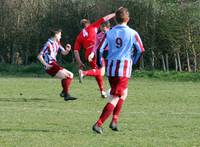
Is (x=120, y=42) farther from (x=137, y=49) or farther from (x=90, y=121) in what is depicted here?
(x=90, y=121)

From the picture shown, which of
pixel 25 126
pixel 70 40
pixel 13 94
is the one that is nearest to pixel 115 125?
pixel 25 126

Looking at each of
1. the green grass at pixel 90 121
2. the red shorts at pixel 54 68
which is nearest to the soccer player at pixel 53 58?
the red shorts at pixel 54 68

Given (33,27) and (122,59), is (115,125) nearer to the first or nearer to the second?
(122,59)

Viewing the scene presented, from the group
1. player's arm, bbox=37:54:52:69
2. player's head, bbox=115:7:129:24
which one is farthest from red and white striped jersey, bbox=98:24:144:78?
player's arm, bbox=37:54:52:69

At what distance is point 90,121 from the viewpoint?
38.9 ft

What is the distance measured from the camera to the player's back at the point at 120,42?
10.6 meters

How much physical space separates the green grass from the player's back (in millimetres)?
1221

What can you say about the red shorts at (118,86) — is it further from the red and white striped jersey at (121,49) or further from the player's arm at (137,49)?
the player's arm at (137,49)

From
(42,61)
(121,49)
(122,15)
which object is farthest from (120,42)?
(42,61)

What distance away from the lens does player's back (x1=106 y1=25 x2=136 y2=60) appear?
10570mm

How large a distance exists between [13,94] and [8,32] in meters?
23.8

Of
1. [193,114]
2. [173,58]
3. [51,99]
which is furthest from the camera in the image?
[173,58]

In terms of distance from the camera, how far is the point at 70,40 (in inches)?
1580

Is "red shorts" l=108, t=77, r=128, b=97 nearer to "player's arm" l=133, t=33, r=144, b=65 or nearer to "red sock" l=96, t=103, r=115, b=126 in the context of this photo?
"red sock" l=96, t=103, r=115, b=126
